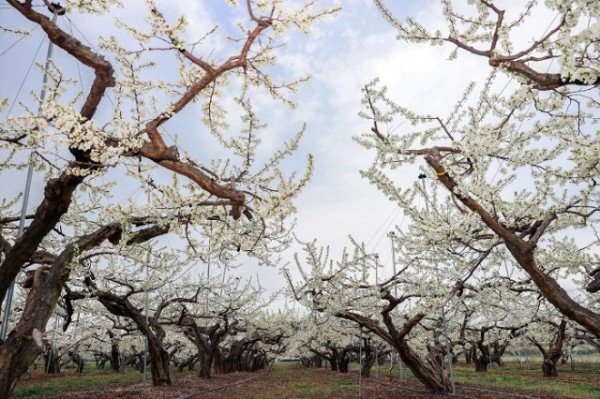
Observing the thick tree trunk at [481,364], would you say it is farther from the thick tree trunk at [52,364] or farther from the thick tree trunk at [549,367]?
the thick tree trunk at [52,364]

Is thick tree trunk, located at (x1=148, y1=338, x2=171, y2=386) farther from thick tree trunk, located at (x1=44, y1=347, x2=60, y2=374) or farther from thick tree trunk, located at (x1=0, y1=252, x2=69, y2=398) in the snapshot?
thick tree trunk, located at (x1=44, y1=347, x2=60, y2=374)

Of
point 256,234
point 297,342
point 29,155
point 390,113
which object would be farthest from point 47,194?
point 297,342

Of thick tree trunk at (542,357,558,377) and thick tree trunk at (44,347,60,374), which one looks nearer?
thick tree trunk at (542,357,558,377)

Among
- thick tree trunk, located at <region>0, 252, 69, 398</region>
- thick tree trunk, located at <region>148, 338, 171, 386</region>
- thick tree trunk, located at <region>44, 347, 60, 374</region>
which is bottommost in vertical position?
thick tree trunk, located at <region>44, 347, 60, 374</region>

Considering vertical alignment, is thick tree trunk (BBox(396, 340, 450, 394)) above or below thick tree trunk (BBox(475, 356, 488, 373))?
above

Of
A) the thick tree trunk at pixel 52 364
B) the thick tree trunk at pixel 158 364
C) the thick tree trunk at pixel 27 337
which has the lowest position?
the thick tree trunk at pixel 52 364

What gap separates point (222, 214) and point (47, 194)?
263 centimetres

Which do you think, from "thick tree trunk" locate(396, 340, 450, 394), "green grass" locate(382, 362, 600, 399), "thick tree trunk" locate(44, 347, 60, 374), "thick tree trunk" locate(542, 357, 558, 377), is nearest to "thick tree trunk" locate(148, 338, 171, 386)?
"thick tree trunk" locate(396, 340, 450, 394)

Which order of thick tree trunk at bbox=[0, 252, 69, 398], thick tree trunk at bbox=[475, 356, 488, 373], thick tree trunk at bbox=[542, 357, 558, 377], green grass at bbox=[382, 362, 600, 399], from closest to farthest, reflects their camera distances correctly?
thick tree trunk at bbox=[0, 252, 69, 398] < green grass at bbox=[382, 362, 600, 399] < thick tree trunk at bbox=[542, 357, 558, 377] < thick tree trunk at bbox=[475, 356, 488, 373]

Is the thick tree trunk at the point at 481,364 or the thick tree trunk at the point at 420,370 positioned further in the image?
the thick tree trunk at the point at 481,364

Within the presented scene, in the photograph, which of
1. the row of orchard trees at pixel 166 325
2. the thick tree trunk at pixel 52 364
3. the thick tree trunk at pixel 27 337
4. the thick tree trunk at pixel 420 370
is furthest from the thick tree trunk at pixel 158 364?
the thick tree trunk at pixel 52 364

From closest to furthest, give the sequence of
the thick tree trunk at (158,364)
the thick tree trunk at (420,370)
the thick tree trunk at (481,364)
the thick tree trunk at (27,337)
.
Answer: the thick tree trunk at (27,337) < the thick tree trunk at (420,370) < the thick tree trunk at (158,364) < the thick tree trunk at (481,364)

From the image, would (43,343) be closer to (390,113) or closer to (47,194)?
(47,194)

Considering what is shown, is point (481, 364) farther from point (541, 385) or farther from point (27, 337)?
point (27, 337)
